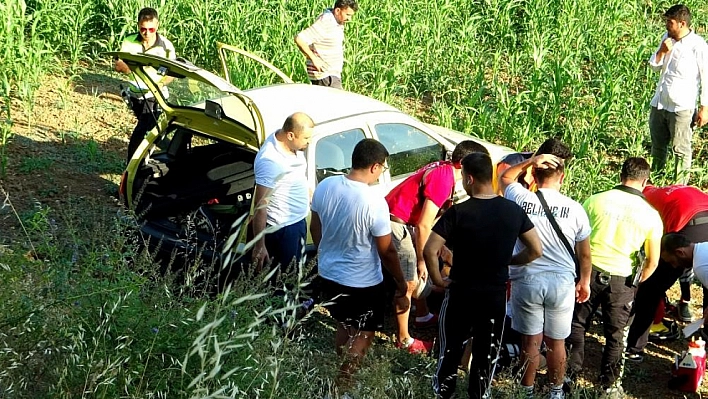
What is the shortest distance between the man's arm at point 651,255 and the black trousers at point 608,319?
0.45ft

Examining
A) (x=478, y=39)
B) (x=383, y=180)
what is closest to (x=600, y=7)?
(x=478, y=39)

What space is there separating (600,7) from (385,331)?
26.5ft

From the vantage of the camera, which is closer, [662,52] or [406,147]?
[406,147]

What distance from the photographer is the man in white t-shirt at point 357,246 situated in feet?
19.0

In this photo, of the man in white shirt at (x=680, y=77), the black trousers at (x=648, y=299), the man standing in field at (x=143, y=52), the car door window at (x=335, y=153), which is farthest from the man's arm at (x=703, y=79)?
the man standing in field at (x=143, y=52)

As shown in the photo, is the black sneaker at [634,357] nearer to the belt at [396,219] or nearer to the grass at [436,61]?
the grass at [436,61]

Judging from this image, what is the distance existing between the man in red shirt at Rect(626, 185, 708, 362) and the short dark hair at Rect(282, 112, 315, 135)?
102 inches

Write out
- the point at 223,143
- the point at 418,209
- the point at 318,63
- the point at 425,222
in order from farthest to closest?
1. the point at 318,63
2. the point at 223,143
3. the point at 418,209
4. the point at 425,222

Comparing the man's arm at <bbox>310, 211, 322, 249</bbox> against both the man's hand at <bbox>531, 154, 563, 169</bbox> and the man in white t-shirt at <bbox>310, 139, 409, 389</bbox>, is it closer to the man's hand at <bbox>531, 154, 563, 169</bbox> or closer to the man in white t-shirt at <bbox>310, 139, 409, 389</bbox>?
the man in white t-shirt at <bbox>310, 139, 409, 389</bbox>

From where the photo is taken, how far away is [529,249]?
562 centimetres

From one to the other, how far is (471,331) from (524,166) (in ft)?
4.08

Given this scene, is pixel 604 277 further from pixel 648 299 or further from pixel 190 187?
pixel 190 187

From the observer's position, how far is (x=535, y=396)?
19.3 feet

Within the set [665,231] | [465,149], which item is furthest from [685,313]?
[465,149]
